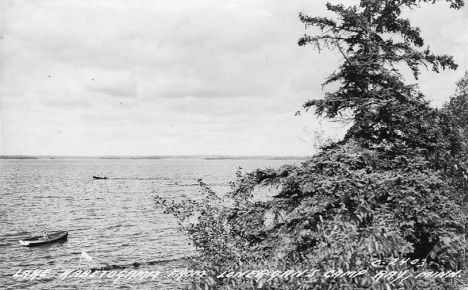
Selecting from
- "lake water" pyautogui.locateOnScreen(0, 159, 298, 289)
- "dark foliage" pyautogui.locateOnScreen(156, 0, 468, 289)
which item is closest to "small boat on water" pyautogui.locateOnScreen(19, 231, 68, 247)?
"lake water" pyautogui.locateOnScreen(0, 159, 298, 289)

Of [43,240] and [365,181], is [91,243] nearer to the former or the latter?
[43,240]

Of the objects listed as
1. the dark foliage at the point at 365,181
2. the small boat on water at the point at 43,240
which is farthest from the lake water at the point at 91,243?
the dark foliage at the point at 365,181

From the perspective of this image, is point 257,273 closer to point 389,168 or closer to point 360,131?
point 389,168

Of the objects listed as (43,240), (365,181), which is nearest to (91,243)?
(43,240)

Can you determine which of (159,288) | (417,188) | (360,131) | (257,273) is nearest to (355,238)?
(257,273)

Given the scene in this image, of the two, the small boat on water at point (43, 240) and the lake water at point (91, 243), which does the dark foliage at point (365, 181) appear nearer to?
the lake water at point (91, 243)

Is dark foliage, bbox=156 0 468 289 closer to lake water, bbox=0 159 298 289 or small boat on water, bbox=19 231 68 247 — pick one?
lake water, bbox=0 159 298 289

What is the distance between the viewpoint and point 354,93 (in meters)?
11.4

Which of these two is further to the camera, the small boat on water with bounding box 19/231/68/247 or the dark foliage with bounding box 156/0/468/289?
the small boat on water with bounding box 19/231/68/247

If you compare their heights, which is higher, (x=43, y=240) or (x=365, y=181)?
(x=365, y=181)

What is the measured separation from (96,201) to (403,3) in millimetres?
64671

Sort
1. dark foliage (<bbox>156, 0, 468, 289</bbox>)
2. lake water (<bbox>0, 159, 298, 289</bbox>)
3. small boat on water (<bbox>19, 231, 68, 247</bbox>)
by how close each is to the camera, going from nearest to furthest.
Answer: dark foliage (<bbox>156, 0, 468, 289</bbox>)
lake water (<bbox>0, 159, 298, 289</bbox>)
small boat on water (<bbox>19, 231, 68, 247</bbox>)

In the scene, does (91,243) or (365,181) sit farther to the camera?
(91,243)

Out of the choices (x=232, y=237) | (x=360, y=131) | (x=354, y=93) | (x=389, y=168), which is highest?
(x=354, y=93)
